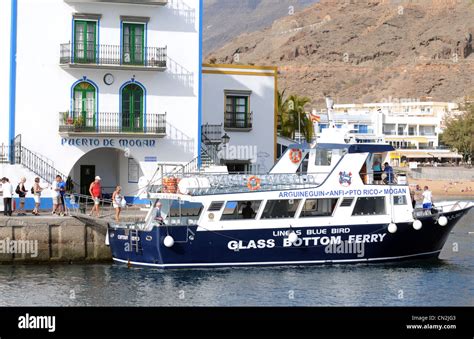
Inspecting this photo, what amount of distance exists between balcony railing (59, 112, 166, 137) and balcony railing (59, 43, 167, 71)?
2137 mm

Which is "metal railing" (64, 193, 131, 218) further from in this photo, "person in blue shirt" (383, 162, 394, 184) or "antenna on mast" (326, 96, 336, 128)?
"person in blue shirt" (383, 162, 394, 184)

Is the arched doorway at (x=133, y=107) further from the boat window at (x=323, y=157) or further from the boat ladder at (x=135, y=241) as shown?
the boat ladder at (x=135, y=241)

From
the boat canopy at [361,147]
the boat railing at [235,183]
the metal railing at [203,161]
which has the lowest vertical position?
the boat railing at [235,183]

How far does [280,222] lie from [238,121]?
16.0 m

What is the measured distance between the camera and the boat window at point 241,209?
30.1m

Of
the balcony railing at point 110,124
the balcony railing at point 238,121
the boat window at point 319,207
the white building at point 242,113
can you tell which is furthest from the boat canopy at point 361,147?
the balcony railing at point 238,121

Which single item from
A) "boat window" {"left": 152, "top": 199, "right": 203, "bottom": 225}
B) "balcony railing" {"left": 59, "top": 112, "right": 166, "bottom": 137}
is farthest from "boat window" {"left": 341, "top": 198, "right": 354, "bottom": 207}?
"balcony railing" {"left": 59, "top": 112, "right": 166, "bottom": 137}

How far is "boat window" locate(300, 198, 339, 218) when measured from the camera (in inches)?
1192

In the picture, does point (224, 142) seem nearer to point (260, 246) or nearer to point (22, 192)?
point (22, 192)

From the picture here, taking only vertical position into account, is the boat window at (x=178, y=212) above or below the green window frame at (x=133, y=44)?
below

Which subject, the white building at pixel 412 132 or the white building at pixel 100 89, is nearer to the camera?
the white building at pixel 100 89

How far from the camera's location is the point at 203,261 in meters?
29.8

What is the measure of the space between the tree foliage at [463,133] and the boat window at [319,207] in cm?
7588
